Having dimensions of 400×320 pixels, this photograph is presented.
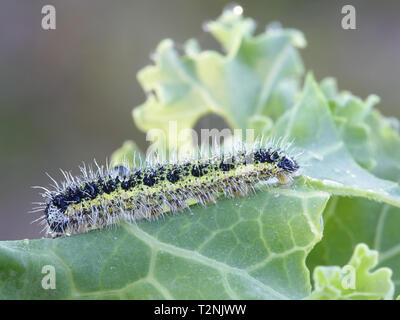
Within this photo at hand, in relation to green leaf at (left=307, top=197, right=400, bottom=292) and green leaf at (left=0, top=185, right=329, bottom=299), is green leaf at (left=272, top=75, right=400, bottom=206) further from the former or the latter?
green leaf at (left=0, top=185, right=329, bottom=299)

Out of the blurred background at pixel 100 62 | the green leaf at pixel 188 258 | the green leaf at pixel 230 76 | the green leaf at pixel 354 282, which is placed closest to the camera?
the green leaf at pixel 354 282

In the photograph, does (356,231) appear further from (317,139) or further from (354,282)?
(354,282)

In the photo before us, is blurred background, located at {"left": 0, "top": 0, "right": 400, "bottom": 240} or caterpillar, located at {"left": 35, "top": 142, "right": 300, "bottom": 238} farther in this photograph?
blurred background, located at {"left": 0, "top": 0, "right": 400, "bottom": 240}

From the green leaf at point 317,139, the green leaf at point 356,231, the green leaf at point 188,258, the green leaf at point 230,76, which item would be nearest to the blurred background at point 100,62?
the green leaf at point 230,76

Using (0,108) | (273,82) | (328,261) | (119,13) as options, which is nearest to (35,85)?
(0,108)

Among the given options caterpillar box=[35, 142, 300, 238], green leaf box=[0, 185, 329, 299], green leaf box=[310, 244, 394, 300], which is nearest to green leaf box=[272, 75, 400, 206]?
caterpillar box=[35, 142, 300, 238]

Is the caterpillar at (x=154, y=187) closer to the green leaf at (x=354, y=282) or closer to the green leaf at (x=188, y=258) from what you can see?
the green leaf at (x=188, y=258)
